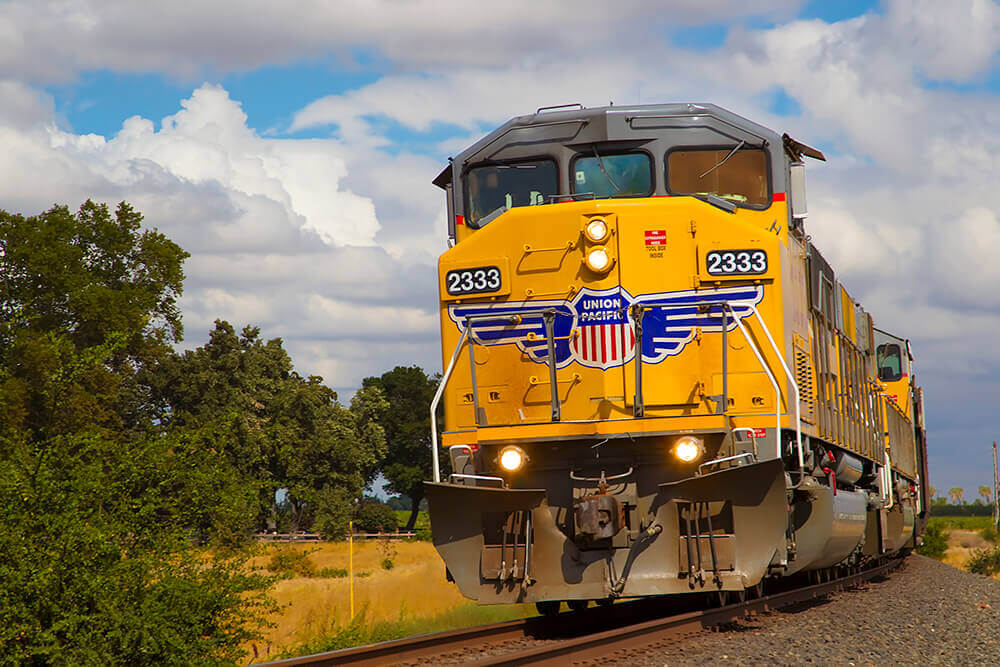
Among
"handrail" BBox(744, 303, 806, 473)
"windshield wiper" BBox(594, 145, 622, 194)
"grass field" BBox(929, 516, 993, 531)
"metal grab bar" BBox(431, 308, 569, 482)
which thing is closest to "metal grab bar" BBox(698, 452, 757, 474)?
"handrail" BBox(744, 303, 806, 473)

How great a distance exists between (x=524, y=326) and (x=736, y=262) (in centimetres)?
192

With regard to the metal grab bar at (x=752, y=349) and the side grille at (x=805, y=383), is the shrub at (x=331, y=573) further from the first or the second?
the metal grab bar at (x=752, y=349)

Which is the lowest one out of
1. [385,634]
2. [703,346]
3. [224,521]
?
[385,634]

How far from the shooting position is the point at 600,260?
964 centimetres

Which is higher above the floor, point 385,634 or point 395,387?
point 395,387

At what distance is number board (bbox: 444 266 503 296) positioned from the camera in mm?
9922

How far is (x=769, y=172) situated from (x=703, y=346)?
1908 millimetres

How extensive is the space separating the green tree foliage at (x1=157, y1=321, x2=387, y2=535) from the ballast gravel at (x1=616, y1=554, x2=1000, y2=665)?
33.8 metres

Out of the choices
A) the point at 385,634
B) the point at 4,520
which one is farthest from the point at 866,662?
the point at 4,520

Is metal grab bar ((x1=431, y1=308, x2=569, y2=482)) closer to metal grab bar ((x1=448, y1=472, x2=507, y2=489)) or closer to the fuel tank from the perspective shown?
metal grab bar ((x1=448, y1=472, x2=507, y2=489))

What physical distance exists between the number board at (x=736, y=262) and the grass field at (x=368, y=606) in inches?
189

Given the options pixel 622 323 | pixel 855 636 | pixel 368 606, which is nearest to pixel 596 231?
pixel 622 323

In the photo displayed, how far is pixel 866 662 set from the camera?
8.21 m

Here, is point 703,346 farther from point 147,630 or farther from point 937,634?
point 147,630
